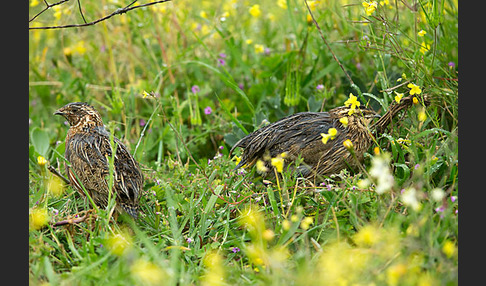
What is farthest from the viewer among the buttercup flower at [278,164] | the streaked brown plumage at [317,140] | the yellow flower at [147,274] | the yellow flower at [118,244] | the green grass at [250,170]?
the streaked brown plumage at [317,140]

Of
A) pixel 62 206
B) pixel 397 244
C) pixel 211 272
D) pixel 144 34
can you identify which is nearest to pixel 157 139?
pixel 62 206

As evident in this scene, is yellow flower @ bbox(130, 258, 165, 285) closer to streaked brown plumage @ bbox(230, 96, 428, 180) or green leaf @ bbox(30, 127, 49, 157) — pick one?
streaked brown plumage @ bbox(230, 96, 428, 180)

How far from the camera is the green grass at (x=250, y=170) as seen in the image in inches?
127

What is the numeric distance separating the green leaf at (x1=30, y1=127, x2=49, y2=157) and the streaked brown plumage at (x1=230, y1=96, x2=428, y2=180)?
198 centimetres

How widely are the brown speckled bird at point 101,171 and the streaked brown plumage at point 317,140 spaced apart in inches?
38.6

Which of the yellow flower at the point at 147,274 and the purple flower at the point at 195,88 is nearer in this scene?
the yellow flower at the point at 147,274

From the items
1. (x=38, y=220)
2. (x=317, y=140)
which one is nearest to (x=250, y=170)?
(x=317, y=140)

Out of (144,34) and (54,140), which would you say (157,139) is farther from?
(144,34)

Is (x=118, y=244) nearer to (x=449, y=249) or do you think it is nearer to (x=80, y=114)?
(x=80, y=114)

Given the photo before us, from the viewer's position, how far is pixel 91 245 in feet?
11.8

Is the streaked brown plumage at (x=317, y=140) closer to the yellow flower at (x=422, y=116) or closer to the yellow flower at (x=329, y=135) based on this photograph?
the yellow flower at (x=422, y=116)

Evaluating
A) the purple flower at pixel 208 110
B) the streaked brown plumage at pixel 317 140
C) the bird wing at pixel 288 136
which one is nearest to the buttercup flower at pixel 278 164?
the streaked brown plumage at pixel 317 140

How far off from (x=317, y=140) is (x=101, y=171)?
162cm

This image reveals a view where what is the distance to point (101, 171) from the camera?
13.9ft
